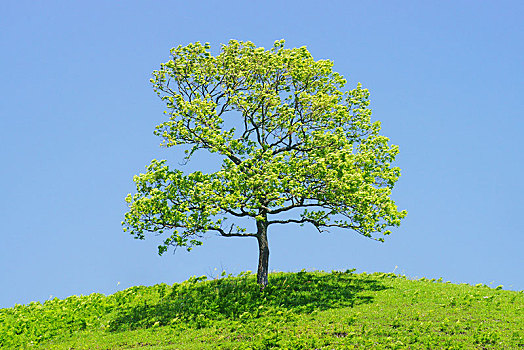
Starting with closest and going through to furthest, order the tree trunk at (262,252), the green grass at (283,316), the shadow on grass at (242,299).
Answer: the green grass at (283,316)
the shadow on grass at (242,299)
the tree trunk at (262,252)

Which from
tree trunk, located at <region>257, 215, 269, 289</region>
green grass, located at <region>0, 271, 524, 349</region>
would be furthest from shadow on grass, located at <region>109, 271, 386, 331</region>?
tree trunk, located at <region>257, 215, 269, 289</region>

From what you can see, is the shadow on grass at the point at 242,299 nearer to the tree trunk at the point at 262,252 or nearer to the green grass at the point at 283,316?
the green grass at the point at 283,316

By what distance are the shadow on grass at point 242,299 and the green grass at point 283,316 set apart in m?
0.05

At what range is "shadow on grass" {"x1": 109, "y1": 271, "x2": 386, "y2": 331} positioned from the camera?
23031mm

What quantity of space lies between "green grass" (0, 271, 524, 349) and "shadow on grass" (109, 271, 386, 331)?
52 millimetres

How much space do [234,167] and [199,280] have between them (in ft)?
29.7

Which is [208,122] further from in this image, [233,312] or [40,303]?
[40,303]

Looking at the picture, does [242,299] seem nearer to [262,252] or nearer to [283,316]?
[262,252]

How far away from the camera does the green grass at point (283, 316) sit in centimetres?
1883

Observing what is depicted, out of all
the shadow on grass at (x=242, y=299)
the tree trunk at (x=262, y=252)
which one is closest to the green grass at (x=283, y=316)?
the shadow on grass at (x=242, y=299)

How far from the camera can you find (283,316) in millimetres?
21656

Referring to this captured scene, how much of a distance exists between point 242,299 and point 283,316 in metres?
3.07

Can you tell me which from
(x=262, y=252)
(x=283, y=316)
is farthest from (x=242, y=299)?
(x=283, y=316)

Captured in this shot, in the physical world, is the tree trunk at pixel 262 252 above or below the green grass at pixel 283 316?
Result: above
